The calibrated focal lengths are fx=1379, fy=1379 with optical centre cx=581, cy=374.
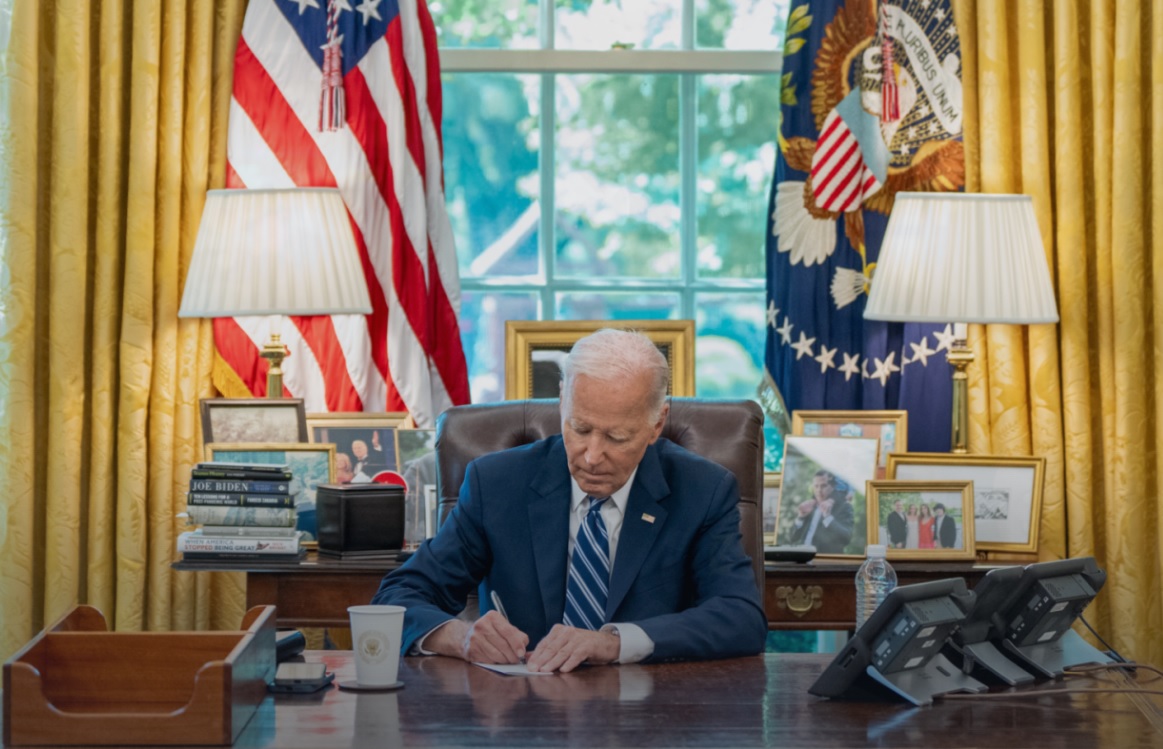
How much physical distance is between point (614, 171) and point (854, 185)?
0.70 metres

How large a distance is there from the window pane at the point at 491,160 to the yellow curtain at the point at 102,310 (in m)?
0.68

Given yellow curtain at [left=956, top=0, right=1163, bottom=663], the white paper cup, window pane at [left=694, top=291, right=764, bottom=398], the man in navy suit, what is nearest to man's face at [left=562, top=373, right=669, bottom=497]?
the man in navy suit

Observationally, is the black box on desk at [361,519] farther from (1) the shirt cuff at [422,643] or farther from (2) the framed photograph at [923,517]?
(2) the framed photograph at [923,517]

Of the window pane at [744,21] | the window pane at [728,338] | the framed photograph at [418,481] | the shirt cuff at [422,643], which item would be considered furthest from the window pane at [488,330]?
the shirt cuff at [422,643]

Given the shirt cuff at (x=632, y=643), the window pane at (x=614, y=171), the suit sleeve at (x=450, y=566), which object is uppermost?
the window pane at (x=614, y=171)

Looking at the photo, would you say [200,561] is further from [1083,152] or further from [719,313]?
[1083,152]

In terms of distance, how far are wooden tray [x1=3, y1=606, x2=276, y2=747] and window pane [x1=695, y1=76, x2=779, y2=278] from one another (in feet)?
7.91

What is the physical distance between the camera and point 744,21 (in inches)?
153

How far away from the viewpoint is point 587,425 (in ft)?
7.43

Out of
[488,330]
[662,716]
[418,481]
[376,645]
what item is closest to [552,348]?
[418,481]

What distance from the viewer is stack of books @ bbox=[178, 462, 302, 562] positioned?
2936mm

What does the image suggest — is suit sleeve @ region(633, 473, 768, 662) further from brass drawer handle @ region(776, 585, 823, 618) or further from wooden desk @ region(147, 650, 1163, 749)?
brass drawer handle @ region(776, 585, 823, 618)

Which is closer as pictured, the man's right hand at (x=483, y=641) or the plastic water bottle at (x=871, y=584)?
the man's right hand at (x=483, y=641)

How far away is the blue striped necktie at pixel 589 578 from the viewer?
2.30 meters
